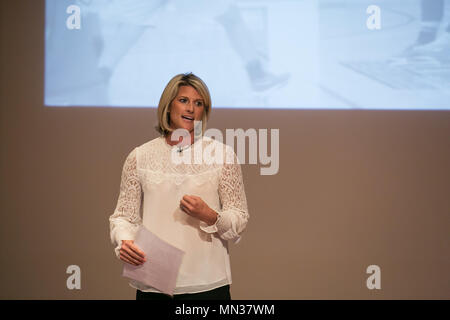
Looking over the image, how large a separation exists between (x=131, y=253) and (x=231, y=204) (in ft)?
1.14

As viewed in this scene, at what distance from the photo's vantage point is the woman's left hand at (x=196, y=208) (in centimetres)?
150

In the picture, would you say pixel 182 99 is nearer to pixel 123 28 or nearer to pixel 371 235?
pixel 123 28

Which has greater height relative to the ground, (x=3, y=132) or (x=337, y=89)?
(x=337, y=89)

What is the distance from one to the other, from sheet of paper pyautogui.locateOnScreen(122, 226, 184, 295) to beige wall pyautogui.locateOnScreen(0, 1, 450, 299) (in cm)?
169

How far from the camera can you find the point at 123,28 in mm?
3100

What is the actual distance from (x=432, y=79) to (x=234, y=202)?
2.04 metres

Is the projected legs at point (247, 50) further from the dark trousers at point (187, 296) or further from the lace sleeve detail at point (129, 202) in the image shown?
the dark trousers at point (187, 296)

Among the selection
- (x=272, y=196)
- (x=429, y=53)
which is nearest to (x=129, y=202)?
(x=272, y=196)

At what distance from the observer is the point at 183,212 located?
1632 mm

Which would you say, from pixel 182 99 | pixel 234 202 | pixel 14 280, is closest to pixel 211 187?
pixel 234 202

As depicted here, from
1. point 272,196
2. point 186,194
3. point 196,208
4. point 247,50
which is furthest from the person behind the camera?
point 272,196

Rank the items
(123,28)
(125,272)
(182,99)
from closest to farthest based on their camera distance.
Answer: (125,272) → (182,99) → (123,28)

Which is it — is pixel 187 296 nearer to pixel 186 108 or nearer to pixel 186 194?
pixel 186 194

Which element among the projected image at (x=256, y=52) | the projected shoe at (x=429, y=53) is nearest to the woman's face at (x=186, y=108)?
the projected image at (x=256, y=52)
